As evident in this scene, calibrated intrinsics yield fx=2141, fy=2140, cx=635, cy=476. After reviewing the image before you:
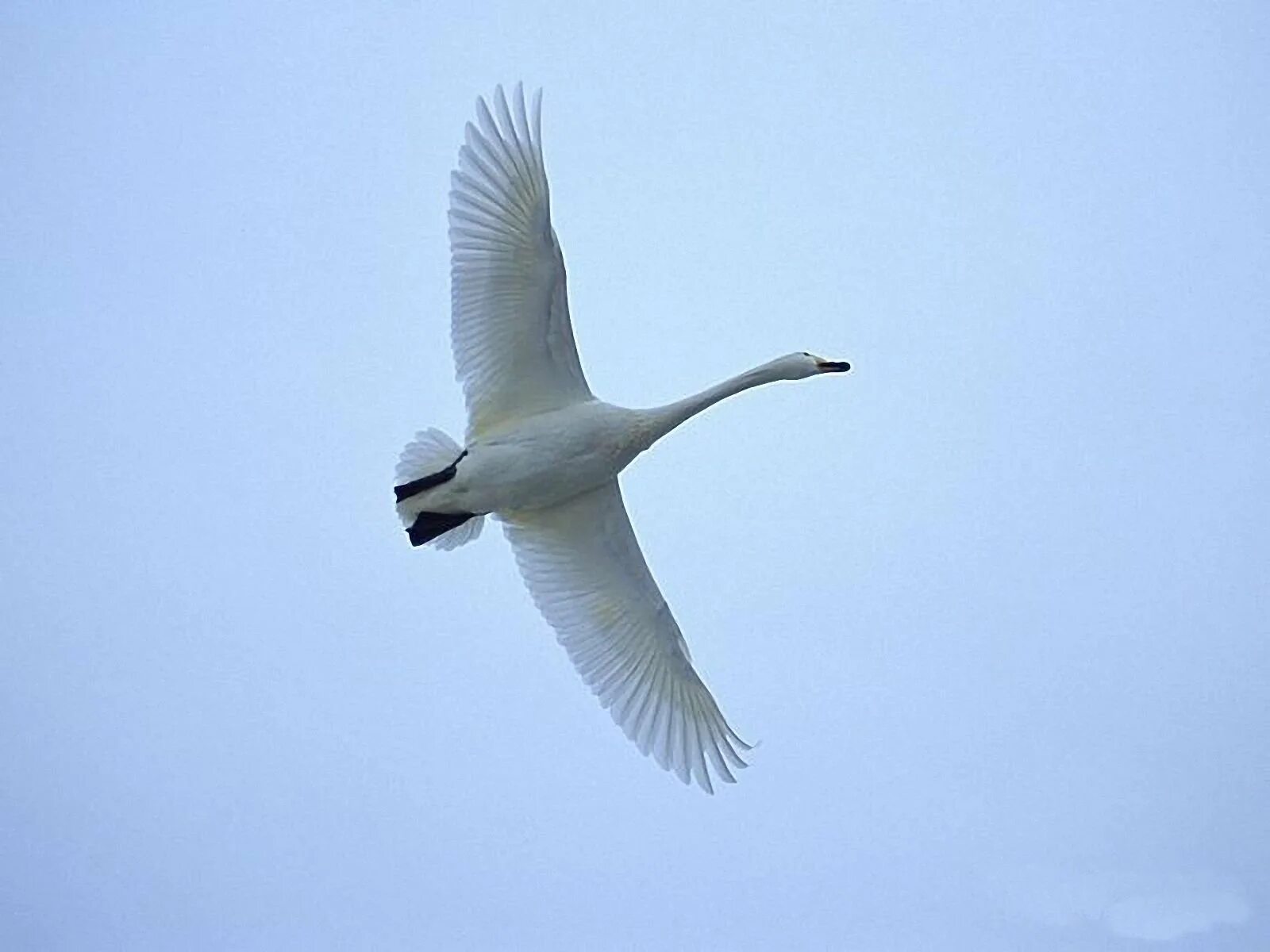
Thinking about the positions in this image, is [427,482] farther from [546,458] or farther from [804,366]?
[804,366]

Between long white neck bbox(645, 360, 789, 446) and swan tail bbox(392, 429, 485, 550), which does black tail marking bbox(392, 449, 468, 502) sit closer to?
swan tail bbox(392, 429, 485, 550)

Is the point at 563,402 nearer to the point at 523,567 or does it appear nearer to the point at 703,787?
the point at 523,567

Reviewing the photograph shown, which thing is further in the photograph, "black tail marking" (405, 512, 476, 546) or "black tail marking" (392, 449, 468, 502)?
"black tail marking" (405, 512, 476, 546)

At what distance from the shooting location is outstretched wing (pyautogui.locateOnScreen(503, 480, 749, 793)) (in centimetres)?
1727

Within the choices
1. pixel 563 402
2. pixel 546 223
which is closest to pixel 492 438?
pixel 563 402

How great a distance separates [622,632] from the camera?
57.4 feet

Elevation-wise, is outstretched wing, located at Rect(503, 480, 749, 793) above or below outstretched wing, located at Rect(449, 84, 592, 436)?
below

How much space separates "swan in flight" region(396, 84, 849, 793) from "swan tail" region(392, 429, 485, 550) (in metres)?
0.01

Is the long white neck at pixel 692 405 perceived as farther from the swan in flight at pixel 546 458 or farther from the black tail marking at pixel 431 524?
the black tail marking at pixel 431 524

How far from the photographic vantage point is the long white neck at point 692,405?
1628 centimetres

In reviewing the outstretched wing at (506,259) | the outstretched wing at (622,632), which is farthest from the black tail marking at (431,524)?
the outstretched wing at (506,259)

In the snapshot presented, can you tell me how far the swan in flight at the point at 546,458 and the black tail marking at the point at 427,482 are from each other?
0.04 ft

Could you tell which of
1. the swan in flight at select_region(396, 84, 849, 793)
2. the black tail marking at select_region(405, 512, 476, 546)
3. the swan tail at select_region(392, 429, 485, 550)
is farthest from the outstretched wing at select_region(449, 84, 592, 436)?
the black tail marking at select_region(405, 512, 476, 546)

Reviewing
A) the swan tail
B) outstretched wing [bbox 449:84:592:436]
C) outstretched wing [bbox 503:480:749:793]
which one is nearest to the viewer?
outstretched wing [bbox 449:84:592:436]
